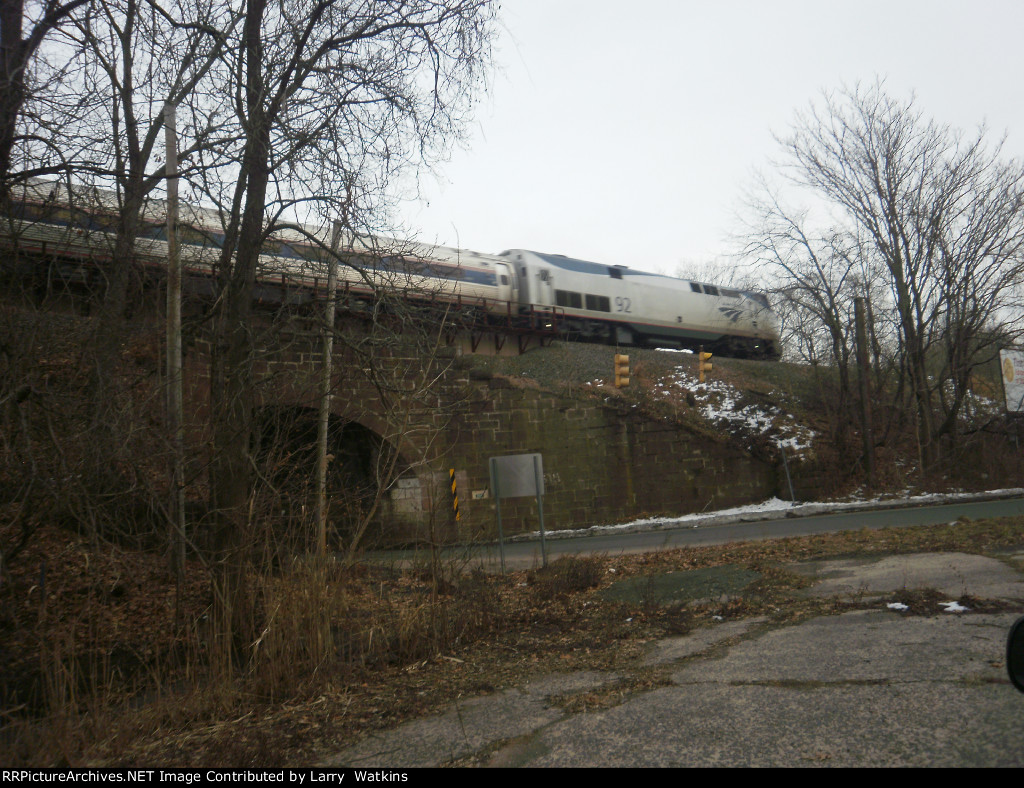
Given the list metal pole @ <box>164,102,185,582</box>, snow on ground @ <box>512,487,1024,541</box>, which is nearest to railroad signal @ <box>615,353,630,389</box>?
snow on ground @ <box>512,487,1024,541</box>

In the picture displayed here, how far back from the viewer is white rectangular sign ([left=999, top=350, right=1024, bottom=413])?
2583 cm

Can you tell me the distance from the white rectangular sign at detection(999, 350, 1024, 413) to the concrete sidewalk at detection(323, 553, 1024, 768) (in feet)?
75.8

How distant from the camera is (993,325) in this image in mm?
25516

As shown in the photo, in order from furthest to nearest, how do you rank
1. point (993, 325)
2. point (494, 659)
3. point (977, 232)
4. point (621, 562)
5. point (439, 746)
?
point (993, 325), point (977, 232), point (621, 562), point (494, 659), point (439, 746)

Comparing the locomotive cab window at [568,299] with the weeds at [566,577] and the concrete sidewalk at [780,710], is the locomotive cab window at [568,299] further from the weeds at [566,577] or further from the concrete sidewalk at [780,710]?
the concrete sidewalk at [780,710]

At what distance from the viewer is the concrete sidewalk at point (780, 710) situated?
375 centimetres

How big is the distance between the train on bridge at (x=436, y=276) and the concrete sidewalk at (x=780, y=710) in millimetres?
5269

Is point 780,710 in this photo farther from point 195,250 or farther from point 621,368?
point 621,368

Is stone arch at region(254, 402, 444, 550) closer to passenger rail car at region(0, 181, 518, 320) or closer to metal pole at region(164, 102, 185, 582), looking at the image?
metal pole at region(164, 102, 185, 582)

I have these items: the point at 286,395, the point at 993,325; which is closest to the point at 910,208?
the point at 993,325

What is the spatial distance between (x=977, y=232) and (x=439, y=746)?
80.0ft

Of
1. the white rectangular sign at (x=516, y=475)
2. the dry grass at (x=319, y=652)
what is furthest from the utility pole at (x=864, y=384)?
the white rectangular sign at (x=516, y=475)

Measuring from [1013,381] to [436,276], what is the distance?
23.7 m
